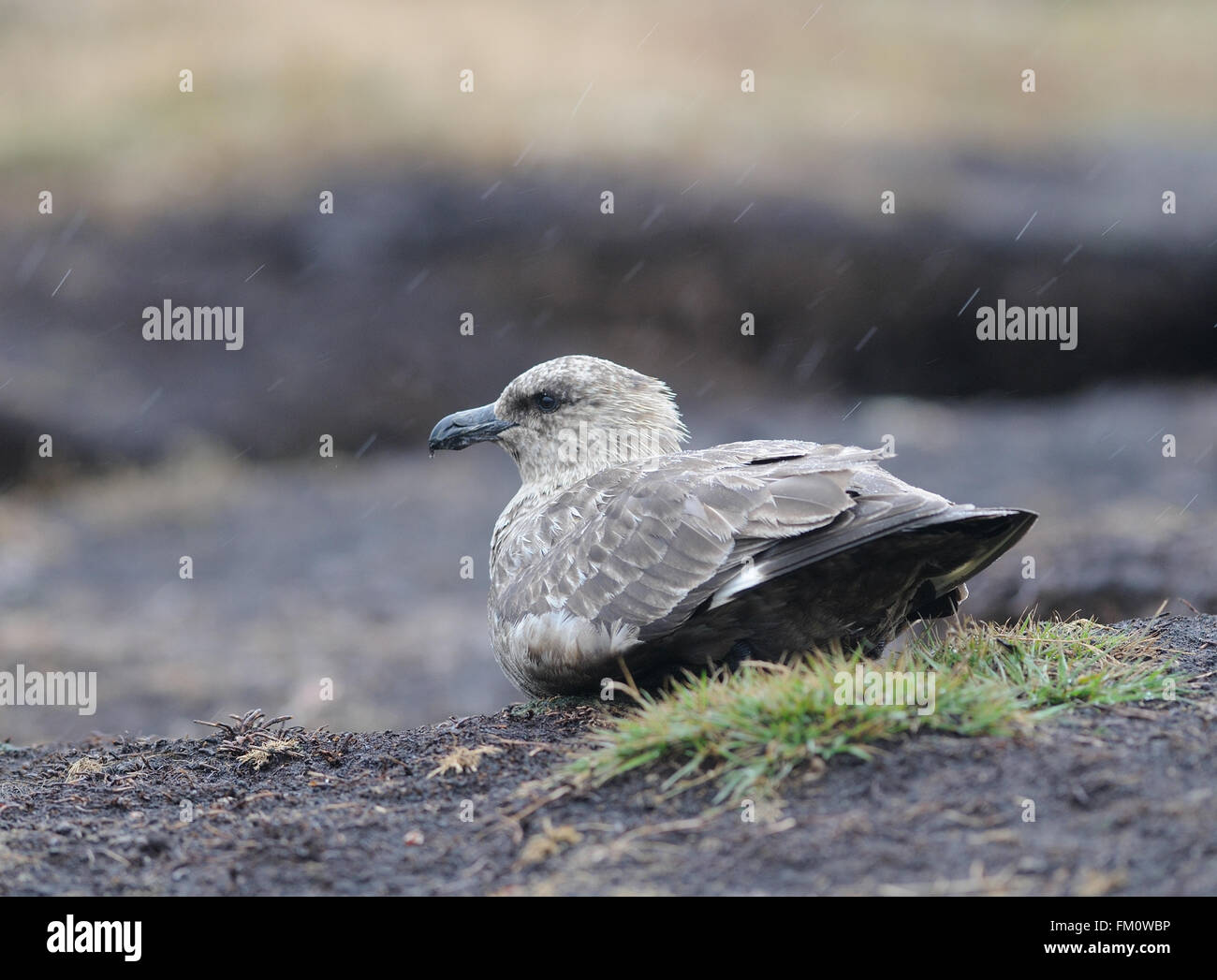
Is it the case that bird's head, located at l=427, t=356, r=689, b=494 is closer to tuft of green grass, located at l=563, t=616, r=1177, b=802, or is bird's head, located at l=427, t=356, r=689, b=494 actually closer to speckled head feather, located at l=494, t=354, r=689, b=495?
speckled head feather, located at l=494, t=354, r=689, b=495

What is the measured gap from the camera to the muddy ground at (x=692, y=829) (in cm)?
326

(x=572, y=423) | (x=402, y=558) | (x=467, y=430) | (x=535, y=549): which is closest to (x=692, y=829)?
(x=535, y=549)

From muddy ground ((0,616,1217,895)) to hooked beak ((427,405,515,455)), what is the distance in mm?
2310

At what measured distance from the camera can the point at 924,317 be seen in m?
14.0

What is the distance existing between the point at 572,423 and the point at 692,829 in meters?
3.34

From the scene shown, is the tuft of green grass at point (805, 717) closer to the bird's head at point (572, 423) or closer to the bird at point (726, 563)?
the bird at point (726, 563)

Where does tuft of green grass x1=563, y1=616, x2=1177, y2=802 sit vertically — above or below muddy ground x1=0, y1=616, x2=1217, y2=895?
above

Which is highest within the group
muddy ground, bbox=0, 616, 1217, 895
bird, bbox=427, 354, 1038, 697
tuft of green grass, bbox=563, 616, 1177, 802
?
bird, bbox=427, 354, 1038, 697

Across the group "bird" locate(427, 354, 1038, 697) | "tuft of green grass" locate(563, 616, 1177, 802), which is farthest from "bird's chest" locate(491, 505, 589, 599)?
"tuft of green grass" locate(563, 616, 1177, 802)

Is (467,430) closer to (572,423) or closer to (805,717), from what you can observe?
(572,423)

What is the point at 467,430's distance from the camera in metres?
6.74

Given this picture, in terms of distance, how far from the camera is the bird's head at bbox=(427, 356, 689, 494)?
661 centimetres

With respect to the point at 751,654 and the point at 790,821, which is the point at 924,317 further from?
the point at 790,821

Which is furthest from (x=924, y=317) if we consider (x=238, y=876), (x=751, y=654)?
(x=238, y=876)
